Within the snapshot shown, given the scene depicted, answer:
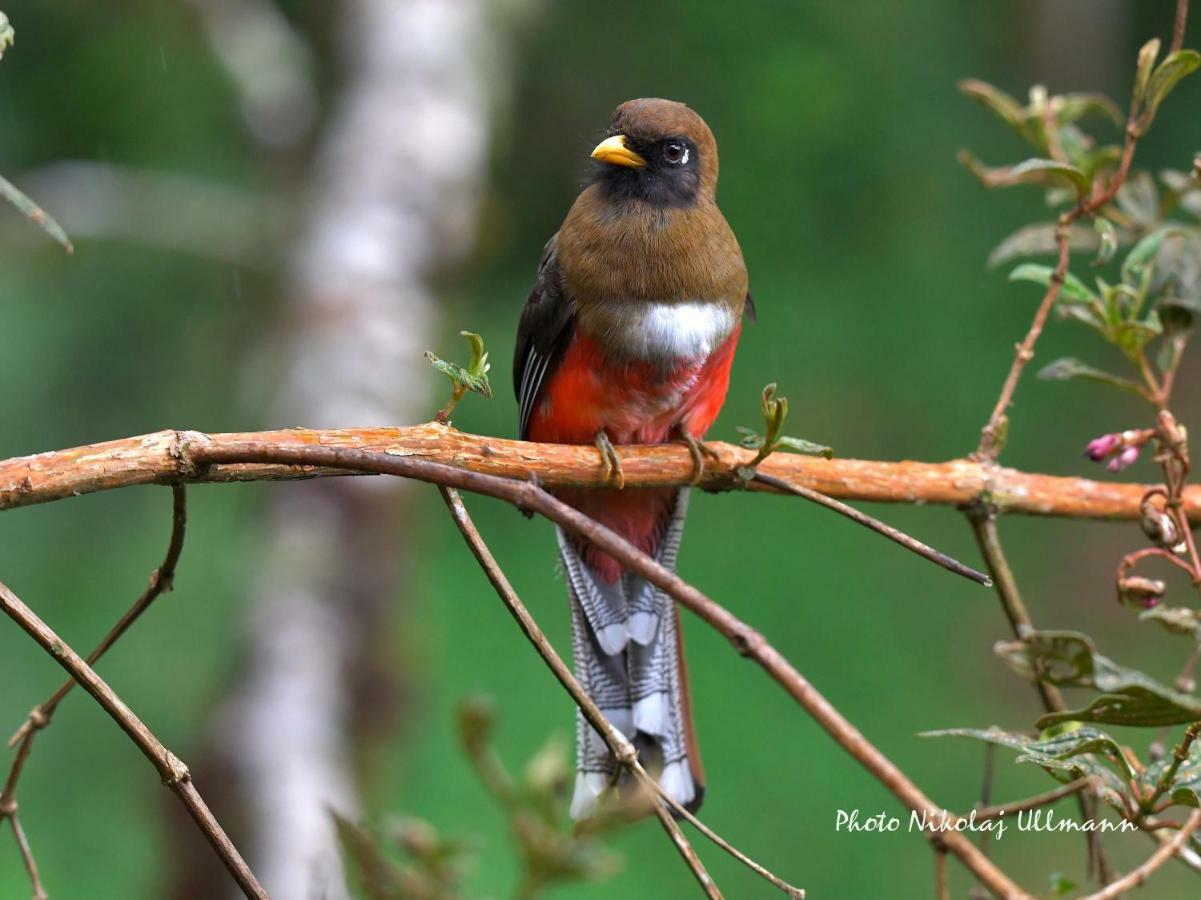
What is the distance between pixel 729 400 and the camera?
681 centimetres

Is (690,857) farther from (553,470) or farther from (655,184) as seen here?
(655,184)

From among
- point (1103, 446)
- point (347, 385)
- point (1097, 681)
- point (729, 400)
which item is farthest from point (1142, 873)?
point (729, 400)

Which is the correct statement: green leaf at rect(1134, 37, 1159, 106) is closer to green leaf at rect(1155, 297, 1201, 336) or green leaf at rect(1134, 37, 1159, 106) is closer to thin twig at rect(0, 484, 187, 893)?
green leaf at rect(1155, 297, 1201, 336)

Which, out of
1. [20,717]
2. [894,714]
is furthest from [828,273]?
[20,717]

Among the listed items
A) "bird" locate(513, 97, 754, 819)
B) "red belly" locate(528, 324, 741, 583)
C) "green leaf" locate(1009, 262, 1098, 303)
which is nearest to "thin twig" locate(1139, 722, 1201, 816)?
"green leaf" locate(1009, 262, 1098, 303)

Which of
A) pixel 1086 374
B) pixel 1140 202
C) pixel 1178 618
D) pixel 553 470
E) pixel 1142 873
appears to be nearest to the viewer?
pixel 1142 873

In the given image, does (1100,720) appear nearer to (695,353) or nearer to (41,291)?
(695,353)

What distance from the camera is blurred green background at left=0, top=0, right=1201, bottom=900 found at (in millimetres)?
5414

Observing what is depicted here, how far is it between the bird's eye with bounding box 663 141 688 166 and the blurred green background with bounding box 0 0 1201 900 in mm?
2517

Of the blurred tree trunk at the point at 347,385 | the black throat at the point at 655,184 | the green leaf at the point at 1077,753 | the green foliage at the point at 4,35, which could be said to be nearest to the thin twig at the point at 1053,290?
the green leaf at the point at 1077,753

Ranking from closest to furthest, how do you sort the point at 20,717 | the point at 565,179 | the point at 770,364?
1. the point at 20,717
2. the point at 770,364
3. the point at 565,179

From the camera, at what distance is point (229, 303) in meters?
7.28

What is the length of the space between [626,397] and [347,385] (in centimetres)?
293

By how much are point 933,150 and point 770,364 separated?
143 centimetres
